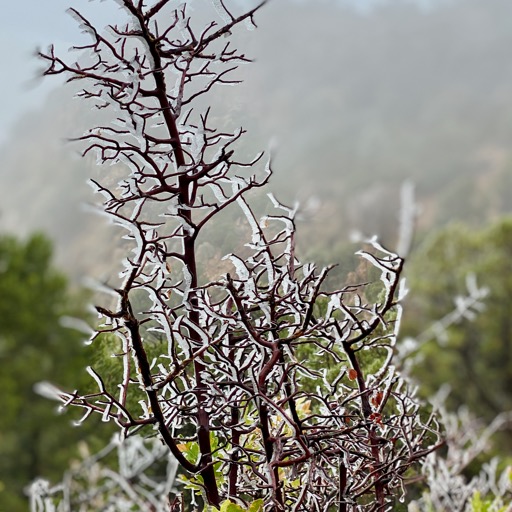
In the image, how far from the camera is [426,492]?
75 cm

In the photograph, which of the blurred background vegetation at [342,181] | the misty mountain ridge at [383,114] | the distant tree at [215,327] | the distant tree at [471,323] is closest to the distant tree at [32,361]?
the blurred background vegetation at [342,181]

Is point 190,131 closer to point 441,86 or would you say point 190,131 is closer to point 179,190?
point 179,190

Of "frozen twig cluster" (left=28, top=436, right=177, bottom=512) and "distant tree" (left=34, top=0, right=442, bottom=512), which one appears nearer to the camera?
"distant tree" (left=34, top=0, right=442, bottom=512)

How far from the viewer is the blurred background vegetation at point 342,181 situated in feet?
2.41

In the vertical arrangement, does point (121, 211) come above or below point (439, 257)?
below

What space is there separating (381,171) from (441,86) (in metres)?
4.25

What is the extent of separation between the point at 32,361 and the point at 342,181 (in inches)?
406

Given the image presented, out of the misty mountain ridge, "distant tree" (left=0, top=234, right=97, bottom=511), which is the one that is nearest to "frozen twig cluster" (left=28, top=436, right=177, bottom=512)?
"distant tree" (left=0, top=234, right=97, bottom=511)

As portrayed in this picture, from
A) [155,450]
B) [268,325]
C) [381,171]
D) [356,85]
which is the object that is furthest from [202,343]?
[356,85]

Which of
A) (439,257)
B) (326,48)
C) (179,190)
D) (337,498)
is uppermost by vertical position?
(326,48)

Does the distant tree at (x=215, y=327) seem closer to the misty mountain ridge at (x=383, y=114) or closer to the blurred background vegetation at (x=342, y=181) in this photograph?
the blurred background vegetation at (x=342, y=181)

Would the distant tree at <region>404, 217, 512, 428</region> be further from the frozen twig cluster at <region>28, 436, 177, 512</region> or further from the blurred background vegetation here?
the frozen twig cluster at <region>28, 436, 177, 512</region>

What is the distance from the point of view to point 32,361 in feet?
14.5

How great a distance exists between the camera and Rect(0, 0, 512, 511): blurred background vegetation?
28.9 inches
